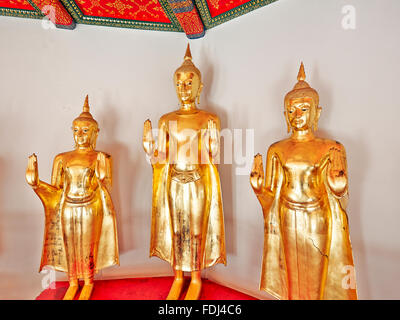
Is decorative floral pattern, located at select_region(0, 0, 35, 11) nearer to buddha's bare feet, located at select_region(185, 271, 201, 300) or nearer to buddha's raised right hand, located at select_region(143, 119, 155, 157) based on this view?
buddha's raised right hand, located at select_region(143, 119, 155, 157)

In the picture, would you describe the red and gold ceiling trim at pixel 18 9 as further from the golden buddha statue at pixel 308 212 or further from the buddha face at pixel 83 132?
the golden buddha statue at pixel 308 212

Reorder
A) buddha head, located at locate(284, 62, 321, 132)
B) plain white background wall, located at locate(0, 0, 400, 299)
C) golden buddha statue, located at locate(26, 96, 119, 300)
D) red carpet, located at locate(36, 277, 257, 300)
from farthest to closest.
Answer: red carpet, located at locate(36, 277, 257, 300), golden buddha statue, located at locate(26, 96, 119, 300), plain white background wall, located at locate(0, 0, 400, 299), buddha head, located at locate(284, 62, 321, 132)

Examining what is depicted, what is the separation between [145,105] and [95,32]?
96cm

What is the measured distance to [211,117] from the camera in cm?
219

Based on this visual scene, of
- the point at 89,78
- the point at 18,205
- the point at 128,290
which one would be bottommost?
the point at 128,290

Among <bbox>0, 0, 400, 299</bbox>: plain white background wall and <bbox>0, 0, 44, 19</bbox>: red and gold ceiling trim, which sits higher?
<bbox>0, 0, 44, 19</bbox>: red and gold ceiling trim

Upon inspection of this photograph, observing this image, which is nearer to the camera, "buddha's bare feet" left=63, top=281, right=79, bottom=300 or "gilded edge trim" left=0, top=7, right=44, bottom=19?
"buddha's bare feet" left=63, top=281, right=79, bottom=300

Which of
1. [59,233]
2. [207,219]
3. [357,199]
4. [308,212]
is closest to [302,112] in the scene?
[308,212]

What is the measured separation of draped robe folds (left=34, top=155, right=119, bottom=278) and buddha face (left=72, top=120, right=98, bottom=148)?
0.38m

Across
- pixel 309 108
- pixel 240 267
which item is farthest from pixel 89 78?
pixel 240 267

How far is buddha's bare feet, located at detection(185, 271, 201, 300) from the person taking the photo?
2068 millimetres

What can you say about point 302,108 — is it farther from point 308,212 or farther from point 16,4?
point 16,4

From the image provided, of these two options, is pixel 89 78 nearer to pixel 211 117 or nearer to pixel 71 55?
pixel 71 55

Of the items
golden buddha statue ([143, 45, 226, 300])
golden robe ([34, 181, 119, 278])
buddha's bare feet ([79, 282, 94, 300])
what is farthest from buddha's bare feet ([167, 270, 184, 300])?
buddha's bare feet ([79, 282, 94, 300])
